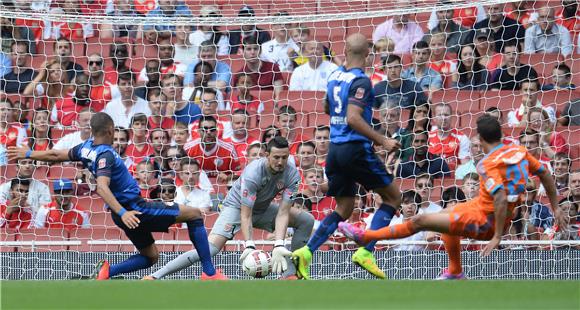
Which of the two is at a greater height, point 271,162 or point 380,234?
point 271,162

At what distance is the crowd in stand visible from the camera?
11.9m

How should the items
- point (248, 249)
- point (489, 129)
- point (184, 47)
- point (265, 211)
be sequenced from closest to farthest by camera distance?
point (489, 129) → point (248, 249) → point (265, 211) → point (184, 47)

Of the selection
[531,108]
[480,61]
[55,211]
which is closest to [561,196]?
[531,108]

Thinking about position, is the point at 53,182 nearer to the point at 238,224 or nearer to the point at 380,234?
the point at 238,224

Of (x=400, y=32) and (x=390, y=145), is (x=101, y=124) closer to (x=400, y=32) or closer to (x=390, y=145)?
(x=390, y=145)

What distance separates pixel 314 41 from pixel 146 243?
4.58 meters

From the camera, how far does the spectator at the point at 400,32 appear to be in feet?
43.1

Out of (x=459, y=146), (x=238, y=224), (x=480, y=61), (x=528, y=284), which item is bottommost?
(x=528, y=284)

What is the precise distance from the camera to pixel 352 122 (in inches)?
316

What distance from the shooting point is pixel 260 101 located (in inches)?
512

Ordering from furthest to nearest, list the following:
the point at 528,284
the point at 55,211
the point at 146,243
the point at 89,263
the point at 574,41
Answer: the point at 574,41, the point at 55,211, the point at 89,263, the point at 146,243, the point at 528,284


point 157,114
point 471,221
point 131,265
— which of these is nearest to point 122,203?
point 131,265

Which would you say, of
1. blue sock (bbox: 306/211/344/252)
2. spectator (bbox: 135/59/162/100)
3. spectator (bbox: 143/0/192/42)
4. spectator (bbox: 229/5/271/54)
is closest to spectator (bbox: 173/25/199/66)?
spectator (bbox: 143/0/192/42)

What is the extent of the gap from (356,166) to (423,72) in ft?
15.2
